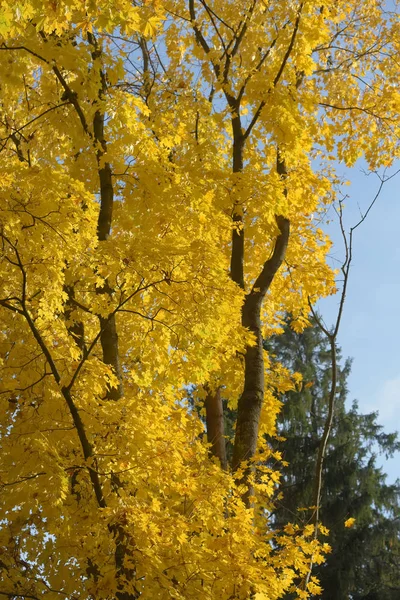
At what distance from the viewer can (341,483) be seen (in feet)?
59.2

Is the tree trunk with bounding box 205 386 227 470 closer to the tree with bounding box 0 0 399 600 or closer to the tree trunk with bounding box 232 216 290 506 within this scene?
the tree with bounding box 0 0 399 600

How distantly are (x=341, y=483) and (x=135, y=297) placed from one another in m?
15.1

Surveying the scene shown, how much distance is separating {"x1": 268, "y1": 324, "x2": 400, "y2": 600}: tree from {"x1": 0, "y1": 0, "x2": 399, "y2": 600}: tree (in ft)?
34.0

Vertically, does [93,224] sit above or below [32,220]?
above

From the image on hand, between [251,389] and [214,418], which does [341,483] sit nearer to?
[214,418]

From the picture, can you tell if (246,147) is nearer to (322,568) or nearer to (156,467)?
(156,467)

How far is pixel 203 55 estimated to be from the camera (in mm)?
7711

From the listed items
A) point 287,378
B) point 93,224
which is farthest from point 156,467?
point 287,378

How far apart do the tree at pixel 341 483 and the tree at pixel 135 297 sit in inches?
408

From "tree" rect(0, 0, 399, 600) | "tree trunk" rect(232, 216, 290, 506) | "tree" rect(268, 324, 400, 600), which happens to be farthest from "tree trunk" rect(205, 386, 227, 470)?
"tree" rect(268, 324, 400, 600)

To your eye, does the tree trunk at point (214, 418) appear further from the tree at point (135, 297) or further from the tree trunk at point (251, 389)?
the tree trunk at point (251, 389)

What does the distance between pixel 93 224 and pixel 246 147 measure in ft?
12.9

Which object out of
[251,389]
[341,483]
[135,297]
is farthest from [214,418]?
[341,483]

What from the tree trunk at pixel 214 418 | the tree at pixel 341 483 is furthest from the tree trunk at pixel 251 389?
the tree at pixel 341 483
